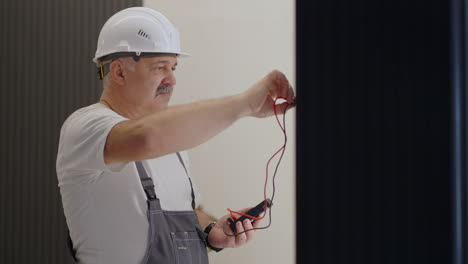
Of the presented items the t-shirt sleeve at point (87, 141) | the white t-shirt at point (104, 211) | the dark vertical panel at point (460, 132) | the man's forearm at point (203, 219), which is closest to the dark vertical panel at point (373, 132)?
the dark vertical panel at point (460, 132)

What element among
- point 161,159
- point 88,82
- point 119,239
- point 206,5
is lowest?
point 119,239

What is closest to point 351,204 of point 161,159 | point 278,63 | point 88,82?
point 161,159

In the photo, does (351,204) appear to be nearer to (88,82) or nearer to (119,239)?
(119,239)

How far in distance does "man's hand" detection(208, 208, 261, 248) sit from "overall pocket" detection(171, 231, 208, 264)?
0.05m

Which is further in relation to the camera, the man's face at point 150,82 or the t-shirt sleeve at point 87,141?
the man's face at point 150,82

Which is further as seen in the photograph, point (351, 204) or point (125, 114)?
point (125, 114)

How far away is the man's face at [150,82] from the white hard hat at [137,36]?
3cm

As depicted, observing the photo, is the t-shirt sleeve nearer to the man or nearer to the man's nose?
the man

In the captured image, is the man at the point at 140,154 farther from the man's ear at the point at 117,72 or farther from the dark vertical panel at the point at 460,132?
the dark vertical panel at the point at 460,132

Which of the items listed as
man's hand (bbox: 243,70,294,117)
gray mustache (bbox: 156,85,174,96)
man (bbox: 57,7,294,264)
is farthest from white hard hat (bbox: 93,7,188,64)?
man's hand (bbox: 243,70,294,117)

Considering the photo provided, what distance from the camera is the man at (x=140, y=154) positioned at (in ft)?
3.24

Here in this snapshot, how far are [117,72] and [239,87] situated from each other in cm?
86

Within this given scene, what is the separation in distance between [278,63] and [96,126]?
127cm

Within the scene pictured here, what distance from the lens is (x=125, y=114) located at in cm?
170
